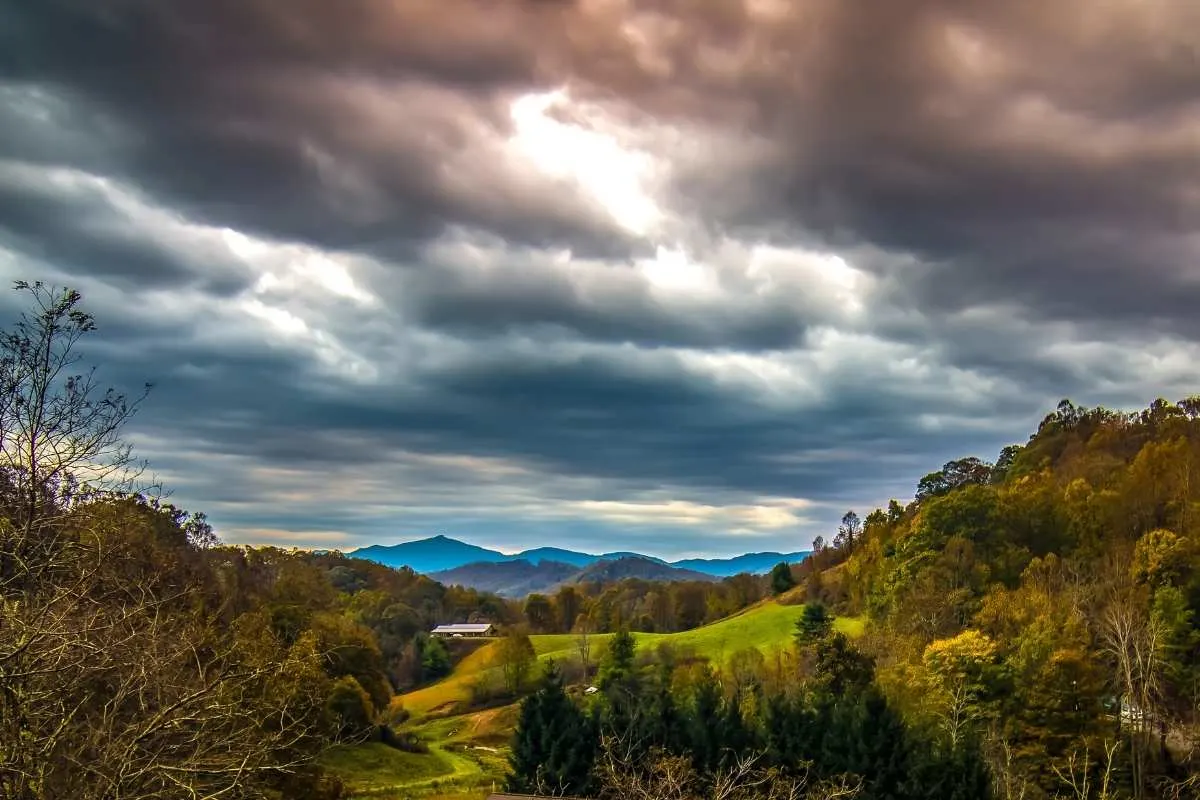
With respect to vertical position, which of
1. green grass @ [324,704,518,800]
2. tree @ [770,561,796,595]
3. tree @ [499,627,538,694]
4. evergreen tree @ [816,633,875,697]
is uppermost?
tree @ [770,561,796,595]

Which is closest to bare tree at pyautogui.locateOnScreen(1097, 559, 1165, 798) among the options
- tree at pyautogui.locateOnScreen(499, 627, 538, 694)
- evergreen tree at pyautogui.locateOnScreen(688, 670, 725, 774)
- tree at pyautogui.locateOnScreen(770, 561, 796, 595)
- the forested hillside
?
the forested hillside

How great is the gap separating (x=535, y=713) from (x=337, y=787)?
9620 millimetres

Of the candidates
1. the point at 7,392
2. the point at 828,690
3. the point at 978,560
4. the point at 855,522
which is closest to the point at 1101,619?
the point at 978,560

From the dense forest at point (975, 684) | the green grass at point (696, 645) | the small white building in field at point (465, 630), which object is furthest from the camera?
the small white building in field at point (465, 630)

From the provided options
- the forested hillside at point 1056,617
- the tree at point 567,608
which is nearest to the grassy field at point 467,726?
the forested hillside at point 1056,617

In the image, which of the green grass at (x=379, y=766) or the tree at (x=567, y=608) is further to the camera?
the tree at (x=567, y=608)

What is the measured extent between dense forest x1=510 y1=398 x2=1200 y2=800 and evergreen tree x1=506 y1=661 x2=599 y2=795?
0.35 ft

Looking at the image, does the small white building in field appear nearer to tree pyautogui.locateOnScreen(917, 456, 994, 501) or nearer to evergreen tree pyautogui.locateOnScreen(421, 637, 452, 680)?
evergreen tree pyautogui.locateOnScreen(421, 637, 452, 680)

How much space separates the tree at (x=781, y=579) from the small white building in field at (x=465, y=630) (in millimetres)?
52146

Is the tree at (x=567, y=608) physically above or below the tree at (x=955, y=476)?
below

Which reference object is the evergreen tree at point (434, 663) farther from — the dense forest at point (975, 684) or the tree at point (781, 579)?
the tree at point (781, 579)

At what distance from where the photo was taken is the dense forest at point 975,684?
3606cm

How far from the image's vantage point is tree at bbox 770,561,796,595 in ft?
484

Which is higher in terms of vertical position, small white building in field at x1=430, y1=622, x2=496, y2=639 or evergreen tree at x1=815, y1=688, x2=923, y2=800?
evergreen tree at x1=815, y1=688, x2=923, y2=800
